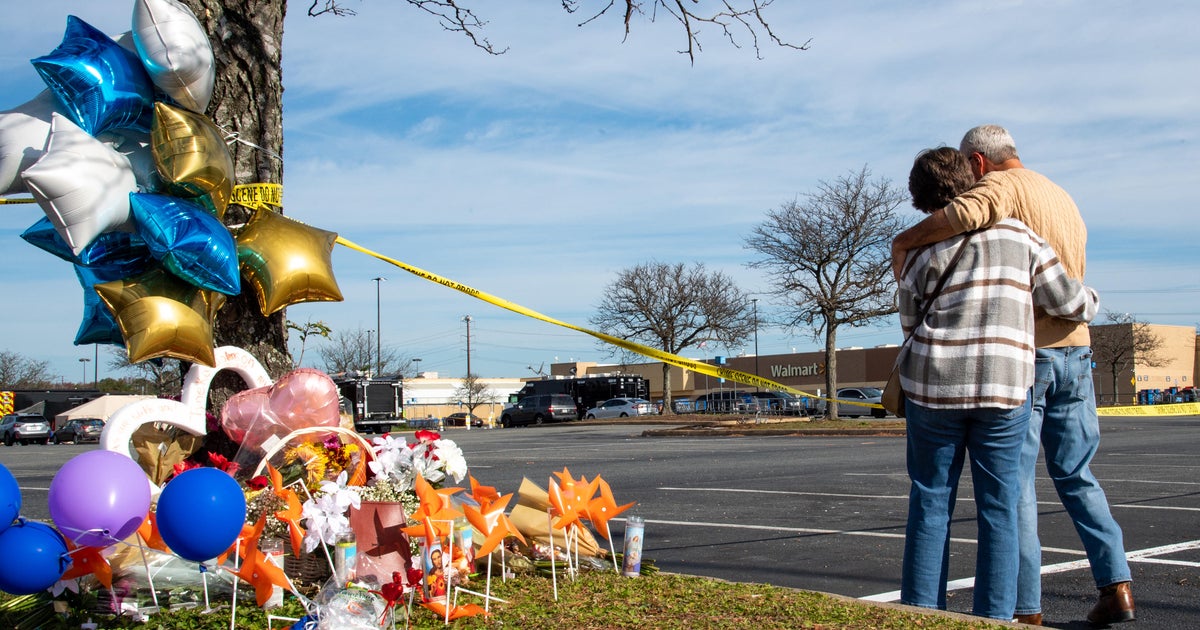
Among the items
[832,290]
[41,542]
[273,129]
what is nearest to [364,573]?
[41,542]

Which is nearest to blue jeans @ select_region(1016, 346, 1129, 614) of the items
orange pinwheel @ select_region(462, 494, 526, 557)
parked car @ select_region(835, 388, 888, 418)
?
orange pinwheel @ select_region(462, 494, 526, 557)

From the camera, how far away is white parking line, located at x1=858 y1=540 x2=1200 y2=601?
4.31 m

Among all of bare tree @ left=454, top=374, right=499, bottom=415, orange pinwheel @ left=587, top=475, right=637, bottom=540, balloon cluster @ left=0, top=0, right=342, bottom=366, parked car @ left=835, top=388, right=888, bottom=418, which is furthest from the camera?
bare tree @ left=454, top=374, right=499, bottom=415

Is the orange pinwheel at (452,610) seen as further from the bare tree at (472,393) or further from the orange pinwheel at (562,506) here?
the bare tree at (472,393)

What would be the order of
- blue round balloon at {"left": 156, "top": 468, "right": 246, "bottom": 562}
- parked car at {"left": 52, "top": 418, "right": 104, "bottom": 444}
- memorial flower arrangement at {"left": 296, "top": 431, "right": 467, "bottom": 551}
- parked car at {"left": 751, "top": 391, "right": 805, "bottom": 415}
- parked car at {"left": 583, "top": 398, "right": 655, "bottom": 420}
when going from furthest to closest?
parked car at {"left": 583, "top": 398, "right": 655, "bottom": 420}, parked car at {"left": 751, "top": 391, "right": 805, "bottom": 415}, parked car at {"left": 52, "top": 418, "right": 104, "bottom": 444}, memorial flower arrangement at {"left": 296, "top": 431, "right": 467, "bottom": 551}, blue round balloon at {"left": 156, "top": 468, "right": 246, "bottom": 562}

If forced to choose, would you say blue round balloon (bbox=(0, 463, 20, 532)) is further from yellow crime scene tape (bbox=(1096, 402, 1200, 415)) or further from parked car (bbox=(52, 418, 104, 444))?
yellow crime scene tape (bbox=(1096, 402, 1200, 415))

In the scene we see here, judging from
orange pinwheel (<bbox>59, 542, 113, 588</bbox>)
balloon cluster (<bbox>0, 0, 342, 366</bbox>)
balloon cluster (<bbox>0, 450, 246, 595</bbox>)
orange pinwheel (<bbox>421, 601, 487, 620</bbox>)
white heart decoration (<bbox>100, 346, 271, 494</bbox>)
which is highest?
balloon cluster (<bbox>0, 0, 342, 366</bbox>)

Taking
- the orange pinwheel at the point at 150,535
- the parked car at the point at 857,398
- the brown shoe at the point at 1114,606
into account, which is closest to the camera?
the orange pinwheel at the point at 150,535

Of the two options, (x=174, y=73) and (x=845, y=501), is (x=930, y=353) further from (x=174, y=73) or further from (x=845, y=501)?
(x=845, y=501)

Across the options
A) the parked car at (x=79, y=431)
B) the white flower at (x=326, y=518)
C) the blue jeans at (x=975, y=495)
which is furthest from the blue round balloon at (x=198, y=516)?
the parked car at (x=79, y=431)

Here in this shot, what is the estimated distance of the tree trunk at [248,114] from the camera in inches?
174

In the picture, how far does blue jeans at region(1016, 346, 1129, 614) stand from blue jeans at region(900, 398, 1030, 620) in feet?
0.68

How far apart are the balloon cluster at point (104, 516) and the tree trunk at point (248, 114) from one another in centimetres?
144

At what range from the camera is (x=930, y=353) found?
3463mm
